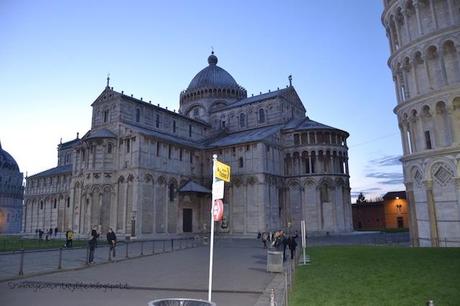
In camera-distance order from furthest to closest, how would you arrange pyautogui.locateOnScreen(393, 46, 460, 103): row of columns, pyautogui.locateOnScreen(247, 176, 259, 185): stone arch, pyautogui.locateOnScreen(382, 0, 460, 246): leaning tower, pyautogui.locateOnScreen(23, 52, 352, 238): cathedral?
1. pyautogui.locateOnScreen(247, 176, 259, 185): stone arch
2. pyautogui.locateOnScreen(23, 52, 352, 238): cathedral
3. pyautogui.locateOnScreen(393, 46, 460, 103): row of columns
4. pyautogui.locateOnScreen(382, 0, 460, 246): leaning tower

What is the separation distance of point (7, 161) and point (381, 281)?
10834 centimetres

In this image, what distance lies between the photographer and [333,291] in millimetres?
10781

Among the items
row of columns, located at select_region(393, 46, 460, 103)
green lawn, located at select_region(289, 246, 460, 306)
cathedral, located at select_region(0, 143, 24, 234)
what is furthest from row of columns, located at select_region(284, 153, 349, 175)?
cathedral, located at select_region(0, 143, 24, 234)

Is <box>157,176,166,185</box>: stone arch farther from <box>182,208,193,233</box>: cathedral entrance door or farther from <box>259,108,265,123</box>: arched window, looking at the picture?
<box>259,108,265,123</box>: arched window

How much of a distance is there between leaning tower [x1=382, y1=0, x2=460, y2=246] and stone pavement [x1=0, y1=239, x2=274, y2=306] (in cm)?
1431

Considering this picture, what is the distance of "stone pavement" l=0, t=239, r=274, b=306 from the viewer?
405 inches

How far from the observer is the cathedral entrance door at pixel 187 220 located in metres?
45.8

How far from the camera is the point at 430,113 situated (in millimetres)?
24859

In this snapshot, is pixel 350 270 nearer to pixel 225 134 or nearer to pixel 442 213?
pixel 442 213

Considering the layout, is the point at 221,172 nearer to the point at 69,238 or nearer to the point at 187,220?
the point at 69,238

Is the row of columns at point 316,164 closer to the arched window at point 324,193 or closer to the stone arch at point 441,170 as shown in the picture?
the arched window at point 324,193

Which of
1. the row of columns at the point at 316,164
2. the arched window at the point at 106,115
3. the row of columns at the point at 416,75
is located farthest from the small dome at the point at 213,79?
the row of columns at the point at 416,75

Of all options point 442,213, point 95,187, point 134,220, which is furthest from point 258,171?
point 442,213

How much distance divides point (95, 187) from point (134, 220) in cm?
770
